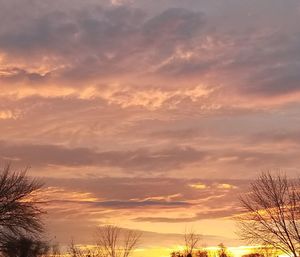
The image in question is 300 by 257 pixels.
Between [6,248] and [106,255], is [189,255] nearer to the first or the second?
[106,255]

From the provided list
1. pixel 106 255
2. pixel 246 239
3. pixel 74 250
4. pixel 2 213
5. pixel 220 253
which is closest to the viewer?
pixel 2 213

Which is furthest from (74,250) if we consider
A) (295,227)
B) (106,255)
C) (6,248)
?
(295,227)

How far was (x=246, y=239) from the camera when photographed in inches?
1978

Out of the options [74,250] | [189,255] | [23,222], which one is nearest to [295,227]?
[23,222]

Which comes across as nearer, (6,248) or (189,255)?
(6,248)

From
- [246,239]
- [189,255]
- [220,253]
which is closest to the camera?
[246,239]

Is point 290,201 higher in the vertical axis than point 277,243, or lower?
higher

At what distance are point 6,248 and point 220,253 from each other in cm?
9328

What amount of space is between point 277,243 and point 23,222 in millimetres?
21176

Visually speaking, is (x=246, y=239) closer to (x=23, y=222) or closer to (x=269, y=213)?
(x=269, y=213)

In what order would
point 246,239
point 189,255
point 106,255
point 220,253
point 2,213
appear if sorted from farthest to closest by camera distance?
1. point 220,253
2. point 189,255
3. point 106,255
4. point 246,239
5. point 2,213

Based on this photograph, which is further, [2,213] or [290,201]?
[290,201]

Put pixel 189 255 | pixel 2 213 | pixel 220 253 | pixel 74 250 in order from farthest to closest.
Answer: pixel 220 253, pixel 189 255, pixel 74 250, pixel 2 213

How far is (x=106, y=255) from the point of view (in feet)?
253
